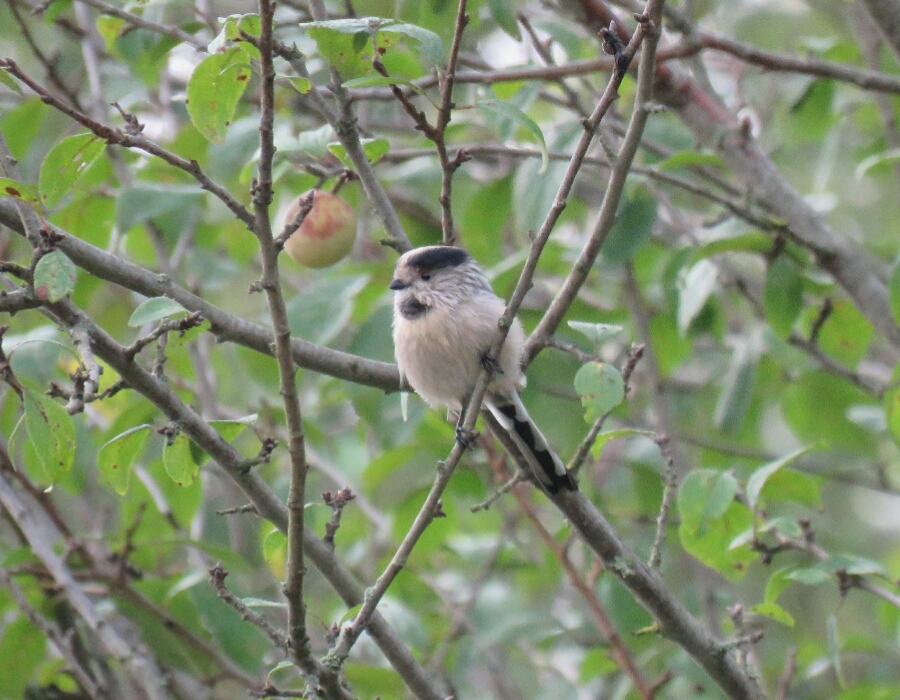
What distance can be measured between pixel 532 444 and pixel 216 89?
4.05 ft

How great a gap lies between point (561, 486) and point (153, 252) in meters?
2.68

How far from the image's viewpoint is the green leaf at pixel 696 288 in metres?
3.48

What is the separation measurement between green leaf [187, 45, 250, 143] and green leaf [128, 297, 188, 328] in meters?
0.40

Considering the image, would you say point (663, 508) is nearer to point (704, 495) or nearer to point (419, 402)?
point (704, 495)

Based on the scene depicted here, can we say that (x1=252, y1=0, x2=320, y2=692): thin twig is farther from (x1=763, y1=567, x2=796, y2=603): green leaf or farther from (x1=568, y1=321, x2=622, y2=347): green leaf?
(x1=763, y1=567, x2=796, y2=603): green leaf

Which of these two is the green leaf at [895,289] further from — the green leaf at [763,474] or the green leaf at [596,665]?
the green leaf at [596,665]

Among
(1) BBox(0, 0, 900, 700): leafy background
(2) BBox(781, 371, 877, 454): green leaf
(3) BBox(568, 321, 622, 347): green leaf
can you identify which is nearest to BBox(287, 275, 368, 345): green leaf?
(1) BBox(0, 0, 900, 700): leafy background

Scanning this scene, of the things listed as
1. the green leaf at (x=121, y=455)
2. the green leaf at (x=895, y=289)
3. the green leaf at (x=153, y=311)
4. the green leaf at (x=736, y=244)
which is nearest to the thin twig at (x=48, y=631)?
the green leaf at (x=121, y=455)

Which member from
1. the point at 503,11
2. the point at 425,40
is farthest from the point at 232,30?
the point at 503,11

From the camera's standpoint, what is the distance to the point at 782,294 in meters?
3.54

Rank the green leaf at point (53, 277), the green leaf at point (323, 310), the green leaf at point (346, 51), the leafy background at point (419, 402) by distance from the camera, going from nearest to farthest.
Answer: the green leaf at point (53, 277) < the green leaf at point (346, 51) < the leafy background at point (419, 402) < the green leaf at point (323, 310)

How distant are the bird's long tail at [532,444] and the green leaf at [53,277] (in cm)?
128

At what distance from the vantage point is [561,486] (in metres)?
2.65

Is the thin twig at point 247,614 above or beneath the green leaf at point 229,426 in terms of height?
beneath
